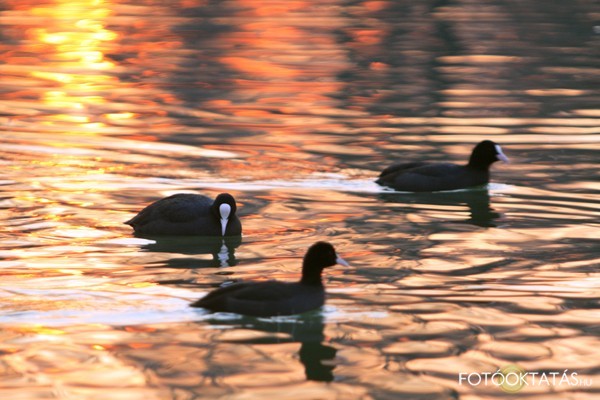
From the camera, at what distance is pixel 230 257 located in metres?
14.8

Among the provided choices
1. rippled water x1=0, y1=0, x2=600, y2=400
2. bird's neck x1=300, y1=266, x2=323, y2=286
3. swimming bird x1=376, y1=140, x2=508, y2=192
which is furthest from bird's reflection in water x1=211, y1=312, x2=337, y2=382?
swimming bird x1=376, y1=140, x2=508, y2=192

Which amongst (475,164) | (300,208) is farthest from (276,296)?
(475,164)

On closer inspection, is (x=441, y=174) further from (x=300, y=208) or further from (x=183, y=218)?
(x=183, y=218)

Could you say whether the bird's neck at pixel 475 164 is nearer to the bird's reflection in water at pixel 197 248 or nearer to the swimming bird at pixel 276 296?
the bird's reflection in water at pixel 197 248

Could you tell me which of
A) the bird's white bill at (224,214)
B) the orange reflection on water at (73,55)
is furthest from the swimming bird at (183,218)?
the orange reflection on water at (73,55)

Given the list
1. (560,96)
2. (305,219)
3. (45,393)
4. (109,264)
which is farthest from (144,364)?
(560,96)

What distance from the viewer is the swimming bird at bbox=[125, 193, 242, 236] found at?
15766mm

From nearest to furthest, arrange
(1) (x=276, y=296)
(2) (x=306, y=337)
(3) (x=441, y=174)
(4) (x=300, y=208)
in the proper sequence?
(2) (x=306, y=337), (1) (x=276, y=296), (4) (x=300, y=208), (3) (x=441, y=174)

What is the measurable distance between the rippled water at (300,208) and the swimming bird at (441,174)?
19 centimetres

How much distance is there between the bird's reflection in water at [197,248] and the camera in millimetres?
14531

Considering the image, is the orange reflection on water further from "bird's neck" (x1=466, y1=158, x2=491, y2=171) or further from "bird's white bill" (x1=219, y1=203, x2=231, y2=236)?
"bird's white bill" (x1=219, y1=203, x2=231, y2=236)

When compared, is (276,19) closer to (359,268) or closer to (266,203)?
(266,203)

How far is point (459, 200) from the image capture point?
18453 mm

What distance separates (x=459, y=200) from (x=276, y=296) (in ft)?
23.3
